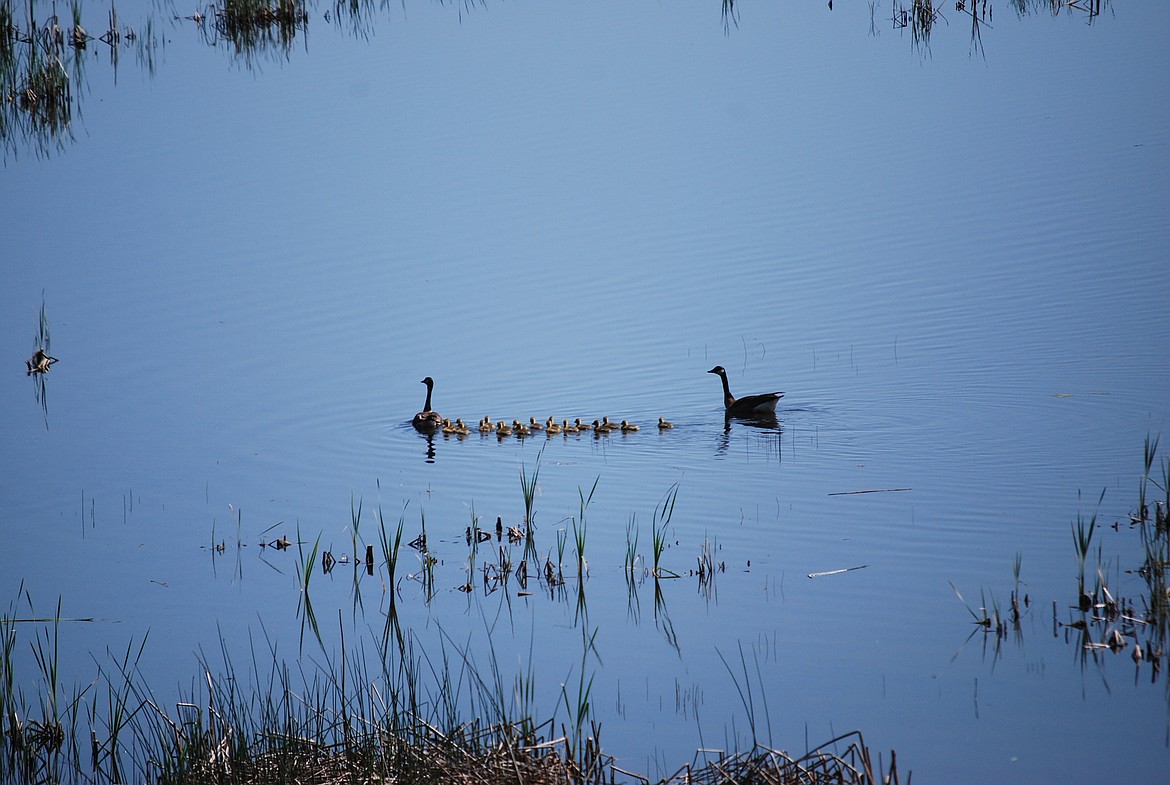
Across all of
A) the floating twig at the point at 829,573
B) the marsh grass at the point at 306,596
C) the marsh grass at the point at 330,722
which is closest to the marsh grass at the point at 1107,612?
A: the floating twig at the point at 829,573

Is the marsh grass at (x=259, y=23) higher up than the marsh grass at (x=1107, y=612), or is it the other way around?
the marsh grass at (x=259, y=23)

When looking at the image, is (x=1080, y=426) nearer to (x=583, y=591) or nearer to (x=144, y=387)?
(x=583, y=591)

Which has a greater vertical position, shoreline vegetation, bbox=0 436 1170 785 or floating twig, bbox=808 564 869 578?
floating twig, bbox=808 564 869 578

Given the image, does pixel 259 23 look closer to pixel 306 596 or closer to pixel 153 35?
pixel 153 35

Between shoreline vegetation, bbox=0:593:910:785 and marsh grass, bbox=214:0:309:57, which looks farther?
marsh grass, bbox=214:0:309:57

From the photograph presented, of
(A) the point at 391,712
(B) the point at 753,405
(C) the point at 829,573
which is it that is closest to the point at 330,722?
(A) the point at 391,712

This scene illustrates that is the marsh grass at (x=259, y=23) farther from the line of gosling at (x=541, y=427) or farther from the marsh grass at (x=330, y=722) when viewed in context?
the marsh grass at (x=330, y=722)

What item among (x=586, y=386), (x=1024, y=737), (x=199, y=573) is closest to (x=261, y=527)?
(x=199, y=573)

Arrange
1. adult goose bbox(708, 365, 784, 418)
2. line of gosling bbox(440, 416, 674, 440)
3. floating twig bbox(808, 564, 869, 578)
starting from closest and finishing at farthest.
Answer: floating twig bbox(808, 564, 869, 578) → line of gosling bbox(440, 416, 674, 440) → adult goose bbox(708, 365, 784, 418)

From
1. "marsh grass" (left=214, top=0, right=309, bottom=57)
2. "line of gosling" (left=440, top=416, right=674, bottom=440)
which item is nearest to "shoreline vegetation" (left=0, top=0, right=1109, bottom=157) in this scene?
"marsh grass" (left=214, top=0, right=309, bottom=57)

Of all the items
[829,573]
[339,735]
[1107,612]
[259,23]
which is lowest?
[339,735]

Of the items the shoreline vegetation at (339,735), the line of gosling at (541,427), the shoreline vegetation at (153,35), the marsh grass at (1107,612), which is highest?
the shoreline vegetation at (153,35)

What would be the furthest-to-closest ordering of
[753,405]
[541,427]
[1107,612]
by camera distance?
[753,405], [541,427], [1107,612]

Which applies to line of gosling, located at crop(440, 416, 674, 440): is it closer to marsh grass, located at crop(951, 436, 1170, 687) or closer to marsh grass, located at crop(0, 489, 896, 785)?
marsh grass, located at crop(0, 489, 896, 785)
